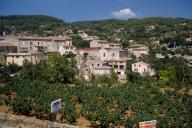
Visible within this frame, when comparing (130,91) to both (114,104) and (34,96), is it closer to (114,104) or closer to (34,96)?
(114,104)

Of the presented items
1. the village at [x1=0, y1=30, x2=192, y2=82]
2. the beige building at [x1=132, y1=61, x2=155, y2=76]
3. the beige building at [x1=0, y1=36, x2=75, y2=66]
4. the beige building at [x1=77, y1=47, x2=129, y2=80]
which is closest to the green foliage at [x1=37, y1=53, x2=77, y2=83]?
the village at [x1=0, y1=30, x2=192, y2=82]

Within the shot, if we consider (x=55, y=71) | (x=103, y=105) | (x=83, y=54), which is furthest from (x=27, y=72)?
(x=103, y=105)

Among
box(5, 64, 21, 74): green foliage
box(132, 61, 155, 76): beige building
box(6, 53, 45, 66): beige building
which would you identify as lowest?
box(132, 61, 155, 76): beige building

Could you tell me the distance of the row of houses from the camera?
5663cm

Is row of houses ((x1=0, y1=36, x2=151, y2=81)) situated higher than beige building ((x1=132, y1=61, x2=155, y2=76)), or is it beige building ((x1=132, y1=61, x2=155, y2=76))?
row of houses ((x1=0, y1=36, x2=151, y2=81))

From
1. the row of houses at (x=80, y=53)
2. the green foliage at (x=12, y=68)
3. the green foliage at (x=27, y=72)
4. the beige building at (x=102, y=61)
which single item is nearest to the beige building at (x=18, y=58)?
the row of houses at (x=80, y=53)

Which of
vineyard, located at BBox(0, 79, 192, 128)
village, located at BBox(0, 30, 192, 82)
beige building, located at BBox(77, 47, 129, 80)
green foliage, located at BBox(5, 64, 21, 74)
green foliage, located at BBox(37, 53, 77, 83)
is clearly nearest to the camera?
vineyard, located at BBox(0, 79, 192, 128)

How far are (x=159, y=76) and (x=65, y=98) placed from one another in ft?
83.6

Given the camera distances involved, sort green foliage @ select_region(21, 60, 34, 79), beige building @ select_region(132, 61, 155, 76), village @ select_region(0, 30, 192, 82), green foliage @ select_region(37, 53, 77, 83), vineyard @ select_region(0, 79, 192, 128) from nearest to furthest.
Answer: vineyard @ select_region(0, 79, 192, 128) < green foliage @ select_region(37, 53, 77, 83) < green foliage @ select_region(21, 60, 34, 79) < village @ select_region(0, 30, 192, 82) < beige building @ select_region(132, 61, 155, 76)

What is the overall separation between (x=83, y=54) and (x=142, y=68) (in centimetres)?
1313

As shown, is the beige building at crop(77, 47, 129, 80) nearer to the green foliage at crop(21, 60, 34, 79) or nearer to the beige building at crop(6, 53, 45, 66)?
the beige building at crop(6, 53, 45, 66)

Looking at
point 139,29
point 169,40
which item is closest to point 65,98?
point 169,40

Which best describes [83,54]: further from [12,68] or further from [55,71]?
[55,71]

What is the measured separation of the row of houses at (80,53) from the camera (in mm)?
56634
